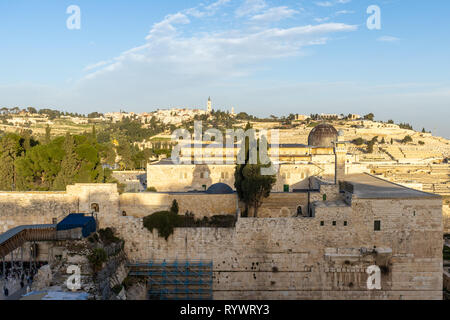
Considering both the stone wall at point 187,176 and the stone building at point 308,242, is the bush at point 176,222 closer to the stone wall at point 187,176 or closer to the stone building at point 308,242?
the stone building at point 308,242

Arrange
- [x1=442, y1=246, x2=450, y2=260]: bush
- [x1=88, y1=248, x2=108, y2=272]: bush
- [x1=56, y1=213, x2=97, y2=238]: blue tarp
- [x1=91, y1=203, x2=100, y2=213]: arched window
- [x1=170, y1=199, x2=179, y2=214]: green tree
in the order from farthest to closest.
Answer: [x1=442, y1=246, x2=450, y2=260]: bush → [x1=170, y1=199, x2=179, y2=214]: green tree → [x1=91, y1=203, x2=100, y2=213]: arched window → [x1=56, y1=213, x2=97, y2=238]: blue tarp → [x1=88, y1=248, x2=108, y2=272]: bush

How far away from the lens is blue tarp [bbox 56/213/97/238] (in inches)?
627

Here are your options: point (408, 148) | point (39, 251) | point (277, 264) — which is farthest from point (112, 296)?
point (408, 148)

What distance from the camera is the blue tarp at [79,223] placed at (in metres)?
15.9

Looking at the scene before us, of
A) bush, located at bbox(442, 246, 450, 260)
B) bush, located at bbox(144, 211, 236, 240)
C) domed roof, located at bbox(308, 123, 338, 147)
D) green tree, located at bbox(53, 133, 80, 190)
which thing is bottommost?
bush, located at bbox(442, 246, 450, 260)

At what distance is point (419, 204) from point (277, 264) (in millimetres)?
6454

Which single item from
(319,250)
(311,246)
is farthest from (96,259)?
(319,250)

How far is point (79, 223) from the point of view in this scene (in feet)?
52.2

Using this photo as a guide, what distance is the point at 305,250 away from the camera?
1670cm

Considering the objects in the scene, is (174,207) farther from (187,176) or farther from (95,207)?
(187,176)

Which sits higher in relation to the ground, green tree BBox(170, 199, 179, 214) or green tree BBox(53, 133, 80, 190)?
green tree BBox(53, 133, 80, 190)

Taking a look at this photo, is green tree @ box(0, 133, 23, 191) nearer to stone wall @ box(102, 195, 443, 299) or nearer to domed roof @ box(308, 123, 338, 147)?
stone wall @ box(102, 195, 443, 299)

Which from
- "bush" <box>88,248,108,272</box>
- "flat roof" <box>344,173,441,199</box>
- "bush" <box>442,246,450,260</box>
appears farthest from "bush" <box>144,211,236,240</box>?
"bush" <box>442,246,450,260</box>

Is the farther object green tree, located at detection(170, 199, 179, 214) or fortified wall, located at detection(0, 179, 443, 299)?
green tree, located at detection(170, 199, 179, 214)
